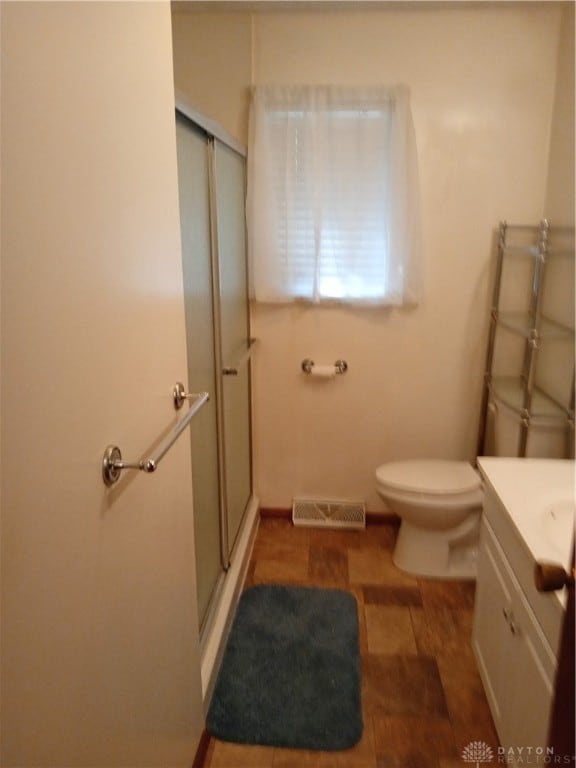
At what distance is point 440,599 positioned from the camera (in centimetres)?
229

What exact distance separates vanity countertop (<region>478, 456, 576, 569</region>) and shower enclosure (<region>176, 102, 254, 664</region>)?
0.88 m

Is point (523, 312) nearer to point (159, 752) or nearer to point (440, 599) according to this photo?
point (440, 599)

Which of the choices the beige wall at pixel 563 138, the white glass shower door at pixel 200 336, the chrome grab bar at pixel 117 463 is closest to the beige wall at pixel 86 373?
the chrome grab bar at pixel 117 463

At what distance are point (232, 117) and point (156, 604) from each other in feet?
6.83

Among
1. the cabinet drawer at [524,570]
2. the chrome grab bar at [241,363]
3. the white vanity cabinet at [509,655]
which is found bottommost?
the white vanity cabinet at [509,655]

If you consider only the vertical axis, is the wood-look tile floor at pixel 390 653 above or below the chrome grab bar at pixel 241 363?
below

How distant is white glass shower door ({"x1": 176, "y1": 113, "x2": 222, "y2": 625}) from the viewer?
1564 mm

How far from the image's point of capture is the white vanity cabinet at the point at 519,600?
49.4 inches

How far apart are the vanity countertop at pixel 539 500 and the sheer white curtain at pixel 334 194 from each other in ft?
3.45

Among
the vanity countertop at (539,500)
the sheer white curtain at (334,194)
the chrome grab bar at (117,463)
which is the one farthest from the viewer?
the sheer white curtain at (334,194)

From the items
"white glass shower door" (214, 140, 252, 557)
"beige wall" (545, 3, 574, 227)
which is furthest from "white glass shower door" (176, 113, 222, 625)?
"beige wall" (545, 3, 574, 227)

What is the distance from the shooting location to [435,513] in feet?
7.55

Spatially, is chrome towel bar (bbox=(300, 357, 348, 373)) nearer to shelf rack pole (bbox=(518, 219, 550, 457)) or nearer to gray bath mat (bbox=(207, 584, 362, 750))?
shelf rack pole (bbox=(518, 219, 550, 457))

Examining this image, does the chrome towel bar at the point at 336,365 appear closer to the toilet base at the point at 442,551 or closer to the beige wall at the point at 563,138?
the toilet base at the point at 442,551
